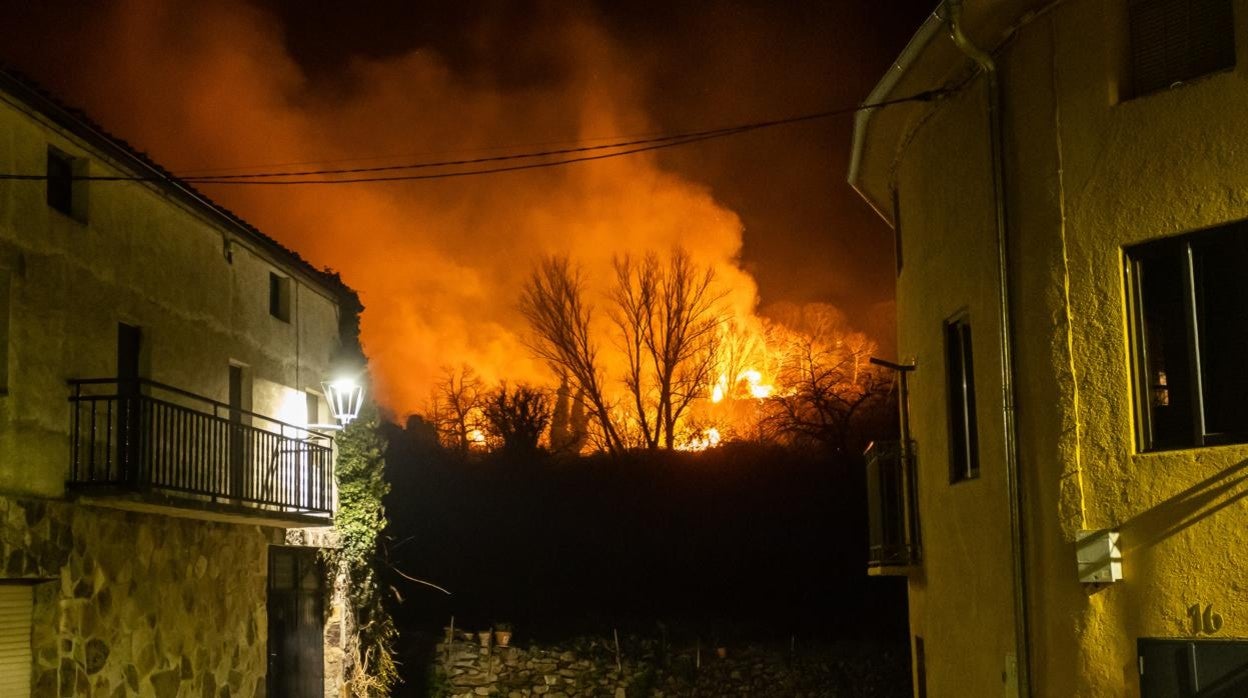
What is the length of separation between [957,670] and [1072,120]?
16.9ft

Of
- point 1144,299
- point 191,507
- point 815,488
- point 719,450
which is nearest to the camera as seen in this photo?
point 1144,299

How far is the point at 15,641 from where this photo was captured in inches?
511

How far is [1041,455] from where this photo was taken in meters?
9.62

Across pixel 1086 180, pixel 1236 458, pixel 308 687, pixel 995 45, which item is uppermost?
pixel 995 45

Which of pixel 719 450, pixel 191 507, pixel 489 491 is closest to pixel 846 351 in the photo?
pixel 719 450

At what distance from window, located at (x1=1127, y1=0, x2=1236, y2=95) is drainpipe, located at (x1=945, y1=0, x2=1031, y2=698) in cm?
120

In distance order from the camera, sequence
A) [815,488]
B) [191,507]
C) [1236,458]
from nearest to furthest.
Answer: [1236,458]
[191,507]
[815,488]

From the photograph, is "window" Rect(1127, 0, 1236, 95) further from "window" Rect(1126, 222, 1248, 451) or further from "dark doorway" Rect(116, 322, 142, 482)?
"dark doorway" Rect(116, 322, 142, 482)

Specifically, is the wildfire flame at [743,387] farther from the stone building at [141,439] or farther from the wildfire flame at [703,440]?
the stone building at [141,439]

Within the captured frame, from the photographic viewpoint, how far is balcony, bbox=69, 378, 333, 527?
46.7 feet

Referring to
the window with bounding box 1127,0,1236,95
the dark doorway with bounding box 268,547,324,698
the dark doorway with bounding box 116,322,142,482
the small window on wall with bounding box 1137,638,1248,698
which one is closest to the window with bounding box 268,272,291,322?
the dark doorway with bounding box 268,547,324,698

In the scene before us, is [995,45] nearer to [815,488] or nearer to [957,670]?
[957,670]

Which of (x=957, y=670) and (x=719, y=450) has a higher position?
(x=719, y=450)

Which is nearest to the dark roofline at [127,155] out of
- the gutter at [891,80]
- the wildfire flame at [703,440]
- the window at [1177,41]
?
the gutter at [891,80]
